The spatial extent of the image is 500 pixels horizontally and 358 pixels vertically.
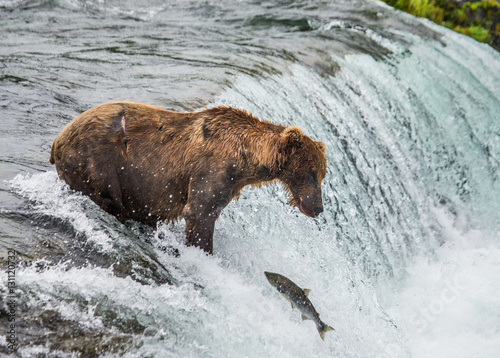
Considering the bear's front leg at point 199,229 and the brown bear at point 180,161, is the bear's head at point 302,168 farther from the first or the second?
the bear's front leg at point 199,229

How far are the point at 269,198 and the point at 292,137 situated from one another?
1.31 meters

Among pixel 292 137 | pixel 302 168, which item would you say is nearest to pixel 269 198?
pixel 302 168

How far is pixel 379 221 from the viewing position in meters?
6.40

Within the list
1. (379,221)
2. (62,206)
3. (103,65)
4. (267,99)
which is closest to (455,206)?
(379,221)

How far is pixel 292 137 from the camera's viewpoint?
373 centimetres

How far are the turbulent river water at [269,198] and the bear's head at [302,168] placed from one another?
0.75 m

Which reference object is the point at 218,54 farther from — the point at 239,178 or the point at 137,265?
the point at 137,265

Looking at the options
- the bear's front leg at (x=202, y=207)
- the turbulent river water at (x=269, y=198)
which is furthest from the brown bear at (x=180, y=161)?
the turbulent river water at (x=269, y=198)

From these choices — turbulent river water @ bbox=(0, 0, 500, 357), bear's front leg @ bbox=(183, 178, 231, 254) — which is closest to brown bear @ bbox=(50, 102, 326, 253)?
bear's front leg @ bbox=(183, 178, 231, 254)

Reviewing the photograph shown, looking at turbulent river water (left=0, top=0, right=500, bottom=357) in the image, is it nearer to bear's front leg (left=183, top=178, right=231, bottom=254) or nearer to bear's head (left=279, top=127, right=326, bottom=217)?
bear's front leg (left=183, top=178, right=231, bottom=254)

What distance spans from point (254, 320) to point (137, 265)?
0.89 m

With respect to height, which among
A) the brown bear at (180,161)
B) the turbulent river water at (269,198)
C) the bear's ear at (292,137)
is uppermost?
the bear's ear at (292,137)

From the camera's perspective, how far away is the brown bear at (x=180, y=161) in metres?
3.62

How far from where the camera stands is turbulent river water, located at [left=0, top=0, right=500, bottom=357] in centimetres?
316
